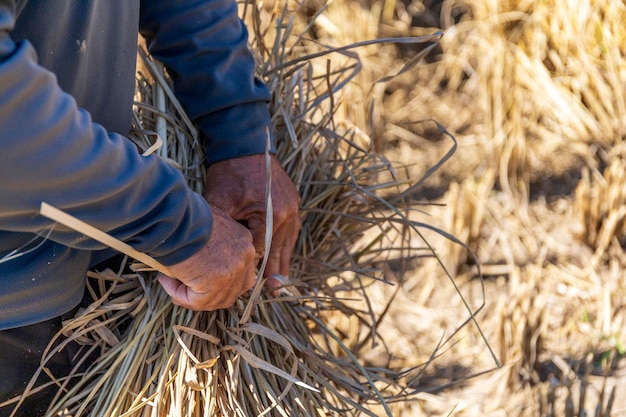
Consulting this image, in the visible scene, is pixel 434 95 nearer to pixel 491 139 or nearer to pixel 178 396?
pixel 491 139

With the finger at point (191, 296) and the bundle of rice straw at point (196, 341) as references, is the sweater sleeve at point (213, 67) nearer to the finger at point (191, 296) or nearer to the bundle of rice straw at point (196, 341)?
the bundle of rice straw at point (196, 341)

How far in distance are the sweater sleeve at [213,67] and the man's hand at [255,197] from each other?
0.02 m

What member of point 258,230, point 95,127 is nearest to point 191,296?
point 258,230

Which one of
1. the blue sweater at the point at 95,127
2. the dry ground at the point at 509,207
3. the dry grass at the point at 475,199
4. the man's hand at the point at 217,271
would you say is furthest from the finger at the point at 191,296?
the dry ground at the point at 509,207

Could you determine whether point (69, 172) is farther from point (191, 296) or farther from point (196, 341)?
point (196, 341)

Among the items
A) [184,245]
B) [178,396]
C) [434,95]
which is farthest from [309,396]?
[434,95]

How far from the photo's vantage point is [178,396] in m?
1.03

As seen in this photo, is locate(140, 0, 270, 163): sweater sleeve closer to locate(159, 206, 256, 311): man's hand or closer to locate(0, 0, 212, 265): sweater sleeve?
locate(159, 206, 256, 311): man's hand

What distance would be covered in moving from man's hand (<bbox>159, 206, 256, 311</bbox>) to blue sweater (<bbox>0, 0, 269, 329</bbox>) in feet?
0.10

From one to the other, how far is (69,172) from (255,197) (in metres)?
0.44

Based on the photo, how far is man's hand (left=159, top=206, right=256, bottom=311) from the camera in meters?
0.95

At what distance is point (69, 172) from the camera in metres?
0.74

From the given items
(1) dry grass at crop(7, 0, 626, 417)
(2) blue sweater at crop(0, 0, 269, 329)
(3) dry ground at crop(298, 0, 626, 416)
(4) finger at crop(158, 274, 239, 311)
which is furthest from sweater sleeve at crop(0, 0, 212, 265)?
(3) dry ground at crop(298, 0, 626, 416)

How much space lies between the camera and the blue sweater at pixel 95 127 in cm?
71
